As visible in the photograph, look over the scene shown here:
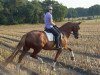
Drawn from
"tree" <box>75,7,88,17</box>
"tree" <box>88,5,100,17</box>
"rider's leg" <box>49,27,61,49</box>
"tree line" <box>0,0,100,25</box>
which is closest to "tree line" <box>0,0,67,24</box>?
"tree line" <box>0,0,100,25</box>

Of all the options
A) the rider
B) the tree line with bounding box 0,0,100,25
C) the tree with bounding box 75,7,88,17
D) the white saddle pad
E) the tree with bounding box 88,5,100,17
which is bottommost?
the tree with bounding box 75,7,88,17

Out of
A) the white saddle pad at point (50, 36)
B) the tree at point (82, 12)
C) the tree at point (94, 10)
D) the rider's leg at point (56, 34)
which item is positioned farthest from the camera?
the tree at point (82, 12)

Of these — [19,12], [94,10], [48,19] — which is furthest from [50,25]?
[94,10]

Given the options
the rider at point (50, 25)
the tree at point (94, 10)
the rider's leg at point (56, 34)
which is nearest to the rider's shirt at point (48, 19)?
the rider at point (50, 25)

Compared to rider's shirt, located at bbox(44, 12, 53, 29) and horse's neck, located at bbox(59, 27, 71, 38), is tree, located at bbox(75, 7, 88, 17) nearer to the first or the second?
horse's neck, located at bbox(59, 27, 71, 38)

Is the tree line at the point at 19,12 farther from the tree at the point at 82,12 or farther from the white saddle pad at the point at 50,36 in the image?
the tree at the point at 82,12

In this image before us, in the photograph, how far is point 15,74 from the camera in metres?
12.1

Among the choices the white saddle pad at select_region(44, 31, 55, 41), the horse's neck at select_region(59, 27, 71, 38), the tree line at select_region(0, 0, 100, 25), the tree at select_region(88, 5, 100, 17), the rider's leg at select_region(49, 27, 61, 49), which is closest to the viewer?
the white saddle pad at select_region(44, 31, 55, 41)

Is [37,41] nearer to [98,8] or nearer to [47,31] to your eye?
[47,31]

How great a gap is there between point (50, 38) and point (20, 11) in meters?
74.4

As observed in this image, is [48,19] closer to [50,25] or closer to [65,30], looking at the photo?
[50,25]

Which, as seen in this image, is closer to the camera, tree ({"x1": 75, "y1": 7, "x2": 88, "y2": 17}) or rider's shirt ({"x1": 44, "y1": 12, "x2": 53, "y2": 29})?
rider's shirt ({"x1": 44, "y1": 12, "x2": 53, "y2": 29})

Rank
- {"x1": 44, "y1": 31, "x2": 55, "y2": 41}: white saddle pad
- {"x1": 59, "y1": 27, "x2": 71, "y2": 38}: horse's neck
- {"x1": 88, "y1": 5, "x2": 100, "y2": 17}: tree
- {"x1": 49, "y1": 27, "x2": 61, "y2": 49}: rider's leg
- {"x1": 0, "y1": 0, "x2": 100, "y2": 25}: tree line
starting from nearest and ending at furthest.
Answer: {"x1": 44, "y1": 31, "x2": 55, "y2": 41}: white saddle pad < {"x1": 49, "y1": 27, "x2": 61, "y2": 49}: rider's leg < {"x1": 59, "y1": 27, "x2": 71, "y2": 38}: horse's neck < {"x1": 0, "y1": 0, "x2": 100, "y2": 25}: tree line < {"x1": 88, "y1": 5, "x2": 100, "y2": 17}: tree

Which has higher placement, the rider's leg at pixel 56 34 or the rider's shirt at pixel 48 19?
the rider's shirt at pixel 48 19
